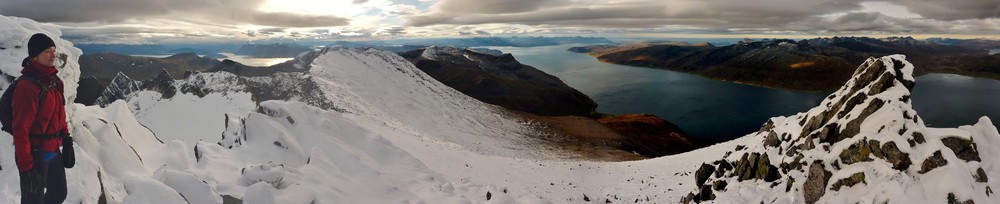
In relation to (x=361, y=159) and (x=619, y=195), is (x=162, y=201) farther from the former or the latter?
(x=619, y=195)

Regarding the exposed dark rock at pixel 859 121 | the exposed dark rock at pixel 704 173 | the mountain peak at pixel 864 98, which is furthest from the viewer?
the exposed dark rock at pixel 704 173

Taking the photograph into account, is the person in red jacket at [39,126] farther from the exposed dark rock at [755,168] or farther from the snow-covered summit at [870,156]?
the exposed dark rock at [755,168]


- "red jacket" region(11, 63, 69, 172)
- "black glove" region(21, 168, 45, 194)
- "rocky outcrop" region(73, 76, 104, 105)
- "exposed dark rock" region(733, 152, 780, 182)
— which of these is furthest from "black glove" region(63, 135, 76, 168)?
"rocky outcrop" region(73, 76, 104, 105)

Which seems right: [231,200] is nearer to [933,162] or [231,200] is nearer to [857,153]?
[857,153]

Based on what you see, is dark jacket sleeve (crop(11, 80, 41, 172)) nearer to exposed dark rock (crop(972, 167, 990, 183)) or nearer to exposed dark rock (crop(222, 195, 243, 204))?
exposed dark rock (crop(222, 195, 243, 204))

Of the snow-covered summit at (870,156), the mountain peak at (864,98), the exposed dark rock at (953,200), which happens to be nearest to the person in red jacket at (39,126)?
the snow-covered summit at (870,156)

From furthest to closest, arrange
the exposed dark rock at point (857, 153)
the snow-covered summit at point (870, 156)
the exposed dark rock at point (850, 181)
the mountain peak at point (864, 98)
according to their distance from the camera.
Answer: the mountain peak at point (864, 98) < the exposed dark rock at point (857, 153) < the exposed dark rock at point (850, 181) < the snow-covered summit at point (870, 156)
